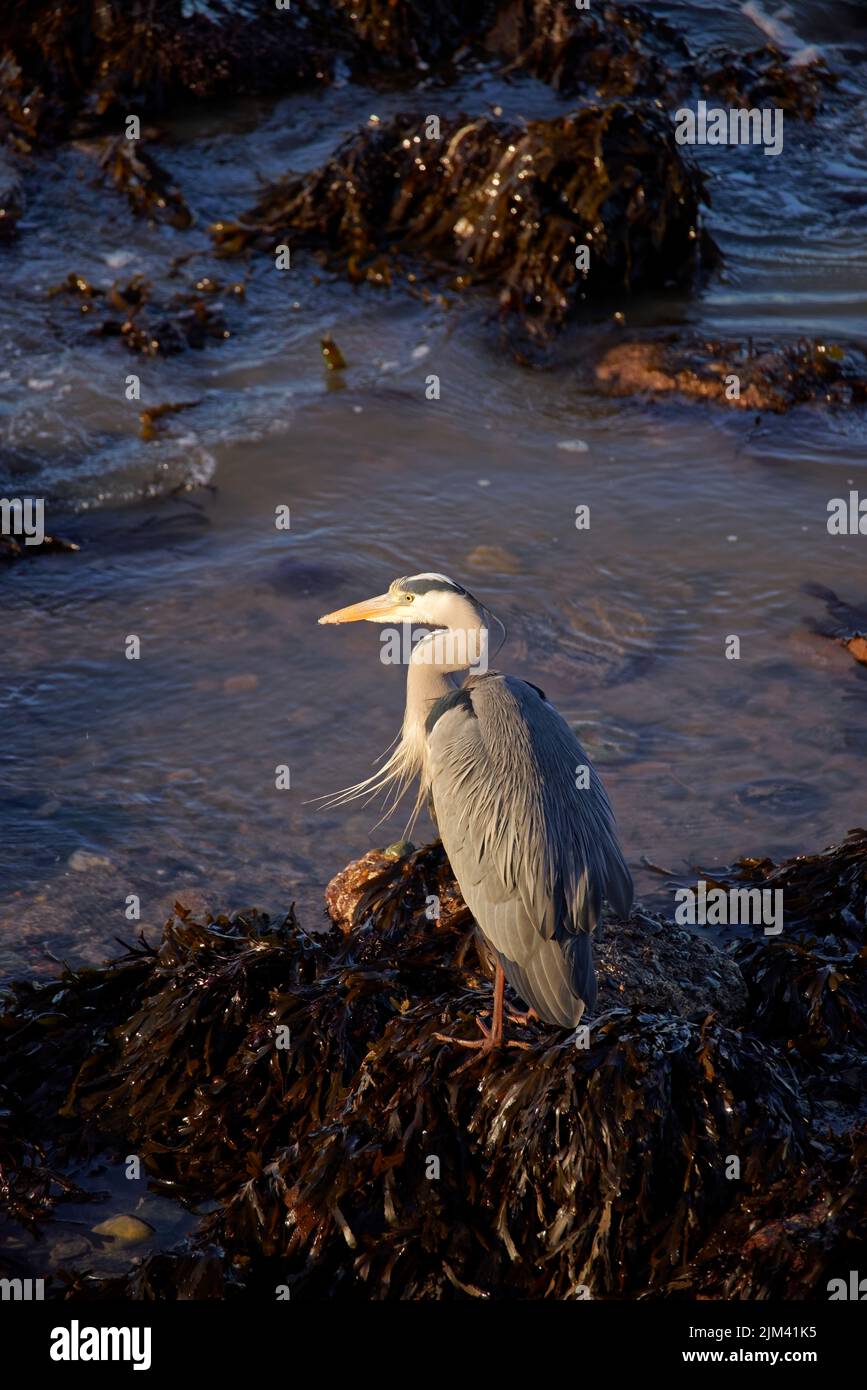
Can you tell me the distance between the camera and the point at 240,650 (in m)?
6.68

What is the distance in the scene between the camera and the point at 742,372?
28.0ft

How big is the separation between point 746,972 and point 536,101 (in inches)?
353

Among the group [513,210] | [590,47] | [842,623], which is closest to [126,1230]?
[842,623]

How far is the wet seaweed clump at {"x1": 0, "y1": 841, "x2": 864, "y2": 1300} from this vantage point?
3.60 meters

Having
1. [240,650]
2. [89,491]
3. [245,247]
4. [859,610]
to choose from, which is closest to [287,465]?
[89,491]

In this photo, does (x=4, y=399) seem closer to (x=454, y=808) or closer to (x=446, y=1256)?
(x=454, y=808)

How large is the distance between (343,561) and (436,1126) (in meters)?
3.96

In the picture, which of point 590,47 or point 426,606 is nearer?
point 426,606

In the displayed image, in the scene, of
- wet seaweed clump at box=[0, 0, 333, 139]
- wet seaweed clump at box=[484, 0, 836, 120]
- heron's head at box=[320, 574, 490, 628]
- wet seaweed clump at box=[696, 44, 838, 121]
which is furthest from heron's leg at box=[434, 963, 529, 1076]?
wet seaweed clump at box=[696, 44, 838, 121]

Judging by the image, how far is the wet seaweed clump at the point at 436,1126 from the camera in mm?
3602

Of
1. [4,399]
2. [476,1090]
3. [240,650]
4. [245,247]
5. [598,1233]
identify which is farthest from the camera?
[245,247]

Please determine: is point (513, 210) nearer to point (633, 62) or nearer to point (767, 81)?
point (633, 62)

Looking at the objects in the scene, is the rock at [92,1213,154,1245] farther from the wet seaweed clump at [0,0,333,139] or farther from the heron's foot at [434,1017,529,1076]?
the wet seaweed clump at [0,0,333,139]

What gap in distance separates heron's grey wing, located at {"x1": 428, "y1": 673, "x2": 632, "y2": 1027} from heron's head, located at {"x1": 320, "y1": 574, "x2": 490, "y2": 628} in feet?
1.05
